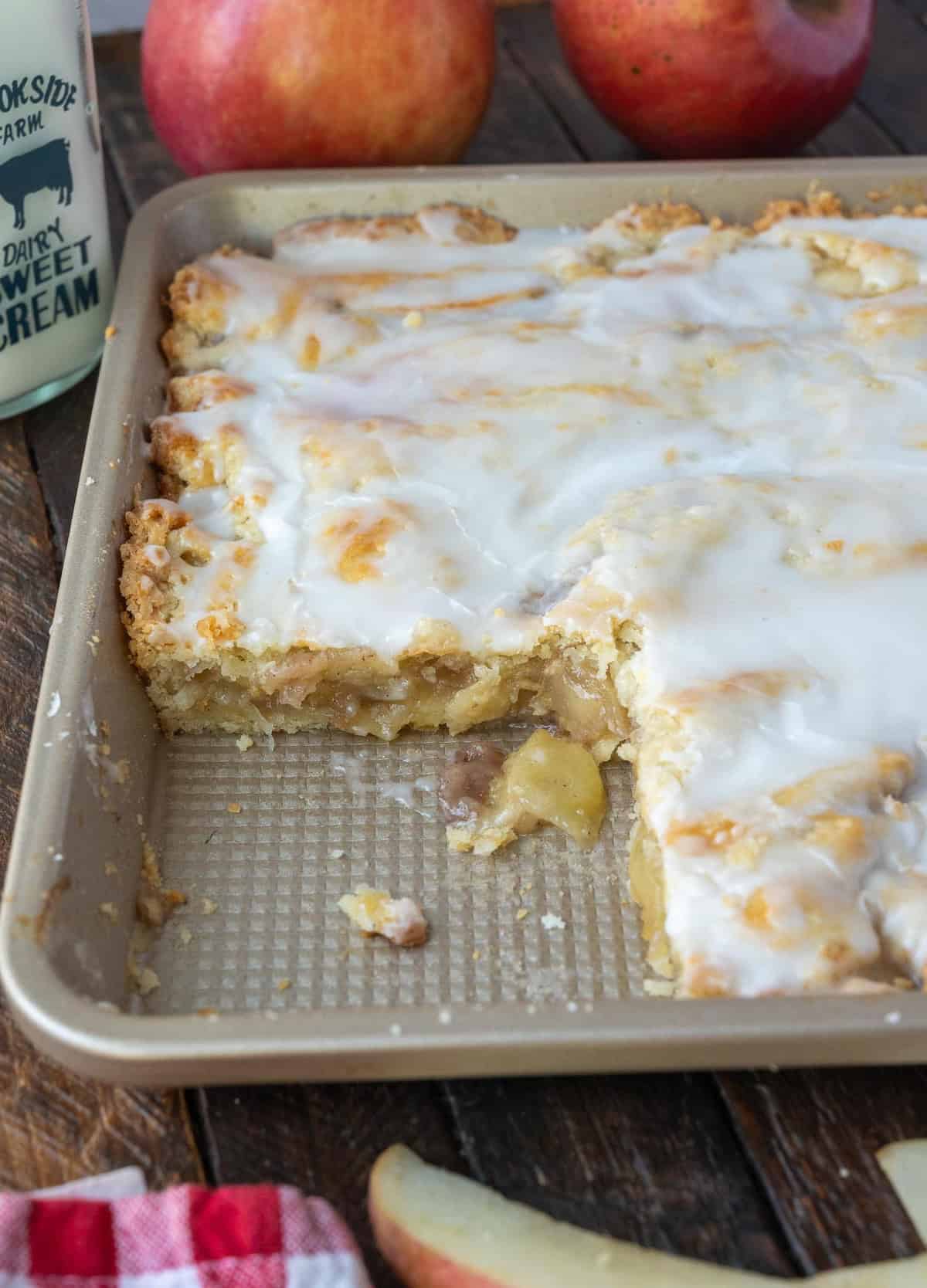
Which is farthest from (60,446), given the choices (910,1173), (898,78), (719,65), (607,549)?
(898,78)

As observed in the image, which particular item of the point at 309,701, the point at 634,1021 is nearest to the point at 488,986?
the point at 634,1021

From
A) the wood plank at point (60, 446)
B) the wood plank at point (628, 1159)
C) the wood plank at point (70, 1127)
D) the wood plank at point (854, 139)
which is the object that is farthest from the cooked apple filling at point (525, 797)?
the wood plank at point (854, 139)

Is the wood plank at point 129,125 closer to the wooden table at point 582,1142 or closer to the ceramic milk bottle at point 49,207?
the ceramic milk bottle at point 49,207

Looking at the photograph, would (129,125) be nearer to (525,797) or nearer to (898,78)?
(898,78)

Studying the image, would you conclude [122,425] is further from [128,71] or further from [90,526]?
[128,71]

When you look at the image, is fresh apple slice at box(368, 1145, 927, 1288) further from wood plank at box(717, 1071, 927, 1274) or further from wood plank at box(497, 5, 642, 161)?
wood plank at box(497, 5, 642, 161)

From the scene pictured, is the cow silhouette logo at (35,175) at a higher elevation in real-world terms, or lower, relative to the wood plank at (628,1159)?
higher

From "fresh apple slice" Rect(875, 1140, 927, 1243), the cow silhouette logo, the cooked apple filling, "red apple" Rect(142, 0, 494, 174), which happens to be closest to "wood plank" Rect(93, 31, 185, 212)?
"red apple" Rect(142, 0, 494, 174)
